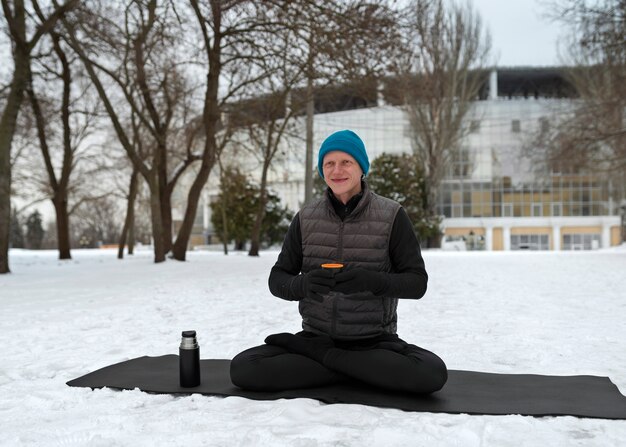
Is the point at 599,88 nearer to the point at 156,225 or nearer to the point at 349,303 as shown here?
the point at 156,225

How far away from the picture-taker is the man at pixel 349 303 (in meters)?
3.40

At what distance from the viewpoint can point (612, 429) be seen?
2.84m

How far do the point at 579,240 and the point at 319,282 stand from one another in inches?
2102

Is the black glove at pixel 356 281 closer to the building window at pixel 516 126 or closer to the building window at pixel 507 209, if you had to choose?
the building window at pixel 507 209

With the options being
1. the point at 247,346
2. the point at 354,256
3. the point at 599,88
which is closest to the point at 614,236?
the point at 599,88

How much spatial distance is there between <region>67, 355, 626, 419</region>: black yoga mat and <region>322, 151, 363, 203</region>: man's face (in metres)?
1.27

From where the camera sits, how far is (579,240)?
51.0 meters

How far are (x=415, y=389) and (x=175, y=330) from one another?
11.3ft

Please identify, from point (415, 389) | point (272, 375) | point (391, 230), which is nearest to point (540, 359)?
point (415, 389)

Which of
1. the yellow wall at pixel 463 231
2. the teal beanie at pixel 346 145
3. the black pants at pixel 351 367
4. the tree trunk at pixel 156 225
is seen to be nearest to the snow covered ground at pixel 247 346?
the black pants at pixel 351 367

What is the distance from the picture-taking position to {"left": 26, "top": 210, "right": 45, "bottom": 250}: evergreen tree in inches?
2429

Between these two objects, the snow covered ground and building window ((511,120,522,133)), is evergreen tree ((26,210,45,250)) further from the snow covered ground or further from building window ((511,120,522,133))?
the snow covered ground

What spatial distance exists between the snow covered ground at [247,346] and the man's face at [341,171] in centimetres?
132

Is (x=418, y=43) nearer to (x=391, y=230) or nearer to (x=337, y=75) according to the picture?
(x=337, y=75)
